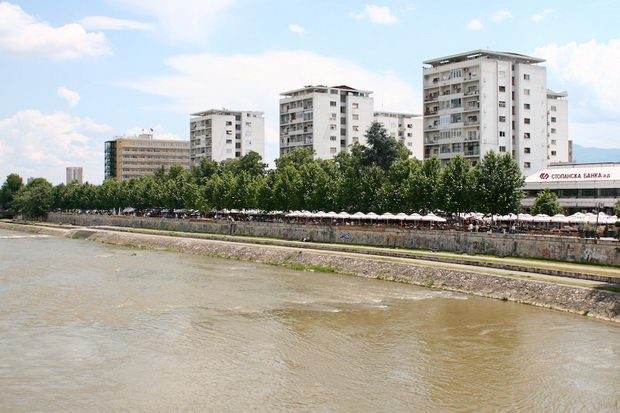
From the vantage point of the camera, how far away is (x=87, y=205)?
175 meters

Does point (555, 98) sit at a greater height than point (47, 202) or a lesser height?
greater

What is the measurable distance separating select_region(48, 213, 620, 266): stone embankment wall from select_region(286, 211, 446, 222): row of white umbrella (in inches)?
78.5

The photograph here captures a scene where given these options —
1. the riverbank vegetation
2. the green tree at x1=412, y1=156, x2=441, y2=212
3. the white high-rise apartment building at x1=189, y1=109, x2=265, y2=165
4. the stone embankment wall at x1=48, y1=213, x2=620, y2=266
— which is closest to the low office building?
the riverbank vegetation

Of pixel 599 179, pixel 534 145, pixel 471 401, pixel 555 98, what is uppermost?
pixel 555 98

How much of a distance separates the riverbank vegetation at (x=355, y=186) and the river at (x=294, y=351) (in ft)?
78.1

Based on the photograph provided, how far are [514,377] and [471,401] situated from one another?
4.50 m

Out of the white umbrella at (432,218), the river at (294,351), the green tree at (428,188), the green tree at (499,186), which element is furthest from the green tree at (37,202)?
the green tree at (499,186)

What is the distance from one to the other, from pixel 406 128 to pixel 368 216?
105033 mm

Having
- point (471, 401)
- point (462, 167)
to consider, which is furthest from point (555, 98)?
point (471, 401)

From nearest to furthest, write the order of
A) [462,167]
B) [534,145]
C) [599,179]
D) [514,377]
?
[514,377], [462,167], [599,179], [534,145]

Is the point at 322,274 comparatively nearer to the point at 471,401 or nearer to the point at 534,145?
the point at 471,401

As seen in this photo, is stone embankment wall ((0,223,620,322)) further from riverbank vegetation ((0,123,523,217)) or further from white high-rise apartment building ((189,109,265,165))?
white high-rise apartment building ((189,109,265,165))

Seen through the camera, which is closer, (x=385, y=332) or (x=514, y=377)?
(x=514, y=377)

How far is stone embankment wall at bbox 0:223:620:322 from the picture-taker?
142ft
